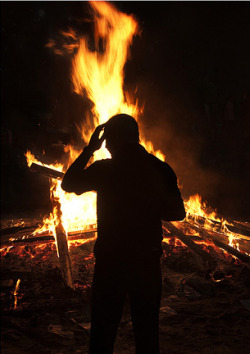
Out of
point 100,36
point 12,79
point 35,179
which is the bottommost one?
point 35,179

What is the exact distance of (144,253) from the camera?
224cm

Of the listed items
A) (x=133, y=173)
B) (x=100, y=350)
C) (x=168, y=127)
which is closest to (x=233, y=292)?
(x=100, y=350)

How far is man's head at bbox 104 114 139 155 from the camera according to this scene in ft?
7.70

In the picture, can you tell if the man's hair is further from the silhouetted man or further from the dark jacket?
the dark jacket

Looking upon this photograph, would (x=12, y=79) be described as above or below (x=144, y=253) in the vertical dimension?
above

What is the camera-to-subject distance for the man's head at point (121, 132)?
7.70ft

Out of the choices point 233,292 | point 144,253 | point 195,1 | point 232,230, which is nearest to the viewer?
point 144,253

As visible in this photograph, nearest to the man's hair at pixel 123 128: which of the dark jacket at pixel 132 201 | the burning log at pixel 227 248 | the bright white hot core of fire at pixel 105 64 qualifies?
the dark jacket at pixel 132 201

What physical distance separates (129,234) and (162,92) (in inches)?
607

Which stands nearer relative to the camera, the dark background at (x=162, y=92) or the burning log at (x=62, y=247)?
the burning log at (x=62, y=247)

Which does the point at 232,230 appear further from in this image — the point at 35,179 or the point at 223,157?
the point at 35,179

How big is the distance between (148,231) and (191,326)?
274 centimetres

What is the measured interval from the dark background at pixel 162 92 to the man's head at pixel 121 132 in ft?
39.9

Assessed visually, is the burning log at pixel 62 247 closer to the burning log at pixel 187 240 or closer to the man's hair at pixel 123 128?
the burning log at pixel 187 240
